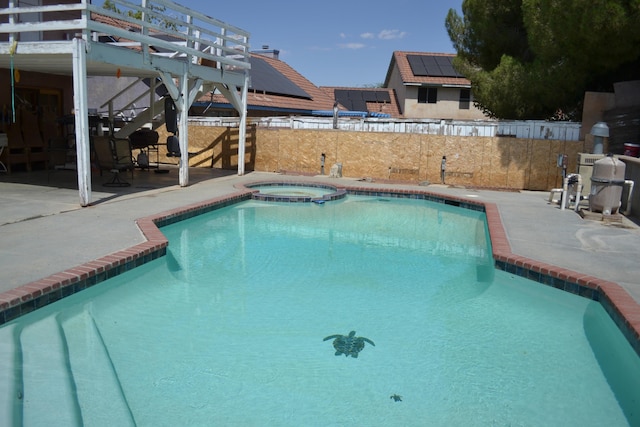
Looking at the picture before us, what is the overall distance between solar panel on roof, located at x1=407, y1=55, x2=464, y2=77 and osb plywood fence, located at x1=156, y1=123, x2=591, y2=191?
14323 mm

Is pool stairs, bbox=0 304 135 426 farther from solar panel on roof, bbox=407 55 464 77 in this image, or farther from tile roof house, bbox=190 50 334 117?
solar panel on roof, bbox=407 55 464 77

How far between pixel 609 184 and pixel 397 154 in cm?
716

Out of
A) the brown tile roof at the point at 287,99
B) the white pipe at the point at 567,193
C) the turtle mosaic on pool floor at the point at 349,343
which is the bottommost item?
the turtle mosaic on pool floor at the point at 349,343

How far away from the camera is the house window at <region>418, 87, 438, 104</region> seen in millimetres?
28891

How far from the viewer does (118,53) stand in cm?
966

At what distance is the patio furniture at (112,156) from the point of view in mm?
11828

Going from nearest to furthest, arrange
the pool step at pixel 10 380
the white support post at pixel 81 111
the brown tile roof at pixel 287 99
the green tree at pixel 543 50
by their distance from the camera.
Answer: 1. the pool step at pixel 10 380
2. the white support post at pixel 81 111
3. the green tree at pixel 543 50
4. the brown tile roof at pixel 287 99

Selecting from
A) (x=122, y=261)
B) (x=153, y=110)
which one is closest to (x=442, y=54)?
(x=153, y=110)

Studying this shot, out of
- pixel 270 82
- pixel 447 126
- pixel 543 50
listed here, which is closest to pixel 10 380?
pixel 447 126

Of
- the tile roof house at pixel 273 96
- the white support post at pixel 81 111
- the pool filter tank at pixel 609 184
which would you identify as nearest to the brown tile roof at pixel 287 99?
the tile roof house at pixel 273 96

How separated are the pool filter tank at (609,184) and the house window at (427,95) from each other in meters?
20.0

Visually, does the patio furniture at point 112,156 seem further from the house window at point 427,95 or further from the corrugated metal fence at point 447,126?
the house window at point 427,95

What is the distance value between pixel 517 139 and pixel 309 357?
12.1 metres

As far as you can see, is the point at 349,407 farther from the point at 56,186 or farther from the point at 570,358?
the point at 56,186
